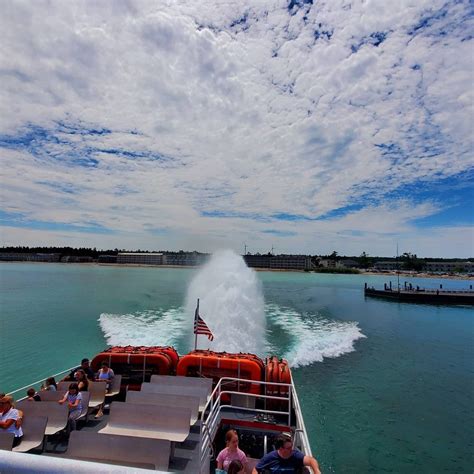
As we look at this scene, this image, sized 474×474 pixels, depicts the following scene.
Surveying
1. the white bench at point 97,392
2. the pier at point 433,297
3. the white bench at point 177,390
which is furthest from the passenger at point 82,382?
the pier at point 433,297

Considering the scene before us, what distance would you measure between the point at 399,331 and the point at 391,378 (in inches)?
681

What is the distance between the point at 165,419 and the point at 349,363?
1798cm

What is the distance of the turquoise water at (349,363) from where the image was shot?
1231 centimetres

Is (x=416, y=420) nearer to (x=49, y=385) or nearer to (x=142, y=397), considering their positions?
(x=142, y=397)

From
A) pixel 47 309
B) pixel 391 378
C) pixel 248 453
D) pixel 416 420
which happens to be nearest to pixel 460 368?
pixel 391 378

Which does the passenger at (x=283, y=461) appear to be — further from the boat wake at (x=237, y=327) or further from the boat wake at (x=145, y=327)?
the boat wake at (x=145, y=327)

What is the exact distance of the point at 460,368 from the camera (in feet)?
74.4

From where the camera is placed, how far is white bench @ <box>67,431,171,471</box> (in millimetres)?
5336

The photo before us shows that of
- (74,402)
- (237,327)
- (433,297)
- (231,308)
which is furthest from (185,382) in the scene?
(433,297)

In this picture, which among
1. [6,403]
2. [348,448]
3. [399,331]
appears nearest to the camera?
[6,403]

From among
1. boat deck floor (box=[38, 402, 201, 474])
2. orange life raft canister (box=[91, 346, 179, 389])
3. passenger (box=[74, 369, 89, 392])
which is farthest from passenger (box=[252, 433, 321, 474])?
orange life raft canister (box=[91, 346, 179, 389])

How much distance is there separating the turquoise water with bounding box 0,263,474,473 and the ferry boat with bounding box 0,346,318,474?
149 inches

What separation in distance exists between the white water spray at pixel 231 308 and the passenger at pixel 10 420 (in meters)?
15.6

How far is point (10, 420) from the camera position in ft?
20.7
